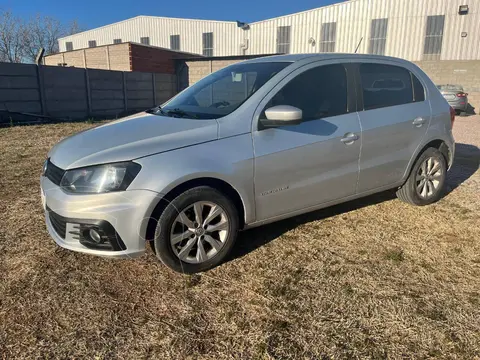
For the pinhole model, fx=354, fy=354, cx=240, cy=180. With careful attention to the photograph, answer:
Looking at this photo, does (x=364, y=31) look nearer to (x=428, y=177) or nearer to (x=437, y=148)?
(x=437, y=148)

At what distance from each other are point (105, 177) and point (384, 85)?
294 centimetres

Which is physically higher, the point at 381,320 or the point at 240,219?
the point at 240,219

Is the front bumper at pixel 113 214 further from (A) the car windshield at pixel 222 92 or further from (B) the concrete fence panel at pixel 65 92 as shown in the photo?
(B) the concrete fence panel at pixel 65 92

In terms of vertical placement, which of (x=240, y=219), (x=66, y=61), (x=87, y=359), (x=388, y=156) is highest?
(x=66, y=61)

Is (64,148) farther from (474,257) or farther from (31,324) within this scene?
(474,257)

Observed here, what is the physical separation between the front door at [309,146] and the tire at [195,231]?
329 millimetres

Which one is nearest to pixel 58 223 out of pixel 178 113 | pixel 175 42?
pixel 178 113

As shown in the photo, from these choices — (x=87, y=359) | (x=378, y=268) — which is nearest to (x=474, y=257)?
(x=378, y=268)

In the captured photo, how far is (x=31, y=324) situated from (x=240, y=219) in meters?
1.60

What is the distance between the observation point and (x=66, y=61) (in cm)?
2578

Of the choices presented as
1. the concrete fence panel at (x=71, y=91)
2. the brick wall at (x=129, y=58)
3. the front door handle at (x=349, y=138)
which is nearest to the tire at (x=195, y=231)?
the front door handle at (x=349, y=138)

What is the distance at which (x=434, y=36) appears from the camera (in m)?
24.4

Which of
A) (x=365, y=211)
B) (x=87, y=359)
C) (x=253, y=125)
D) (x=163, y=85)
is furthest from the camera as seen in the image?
(x=163, y=85)

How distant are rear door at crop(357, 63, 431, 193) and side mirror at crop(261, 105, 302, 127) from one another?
3.24 ft
